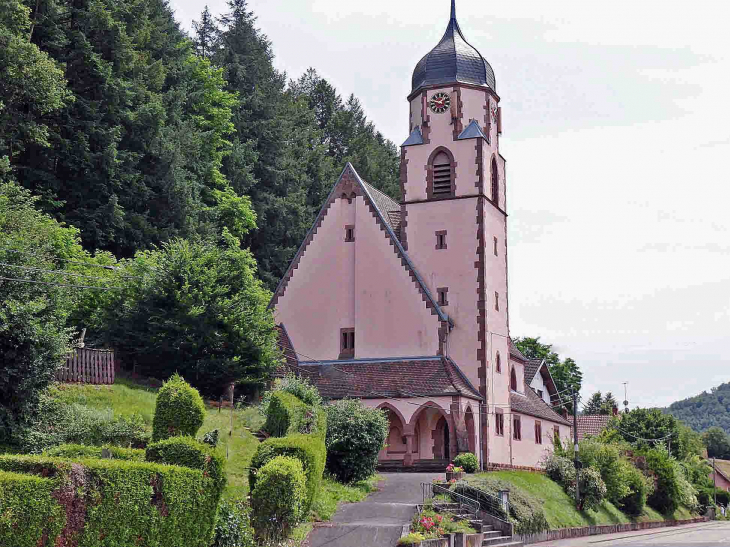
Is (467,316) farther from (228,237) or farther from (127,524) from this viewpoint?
(127,524)

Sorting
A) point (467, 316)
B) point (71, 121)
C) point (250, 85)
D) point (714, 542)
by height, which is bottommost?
point (714, 542)

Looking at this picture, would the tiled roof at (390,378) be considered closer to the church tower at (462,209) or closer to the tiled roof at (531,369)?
the church tower at (462,209)

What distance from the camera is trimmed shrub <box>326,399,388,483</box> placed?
36500mm

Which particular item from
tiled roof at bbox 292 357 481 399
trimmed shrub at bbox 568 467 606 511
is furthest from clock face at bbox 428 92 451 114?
trimmed shrub at bbox 568 467 606 511

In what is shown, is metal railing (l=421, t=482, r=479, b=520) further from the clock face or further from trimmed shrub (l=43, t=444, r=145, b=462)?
the clock face

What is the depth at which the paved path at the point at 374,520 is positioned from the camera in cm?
2770

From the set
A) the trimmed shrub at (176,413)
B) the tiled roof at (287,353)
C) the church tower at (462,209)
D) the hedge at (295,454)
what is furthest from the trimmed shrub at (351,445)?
the church tower at (462,209)

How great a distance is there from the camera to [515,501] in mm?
37031

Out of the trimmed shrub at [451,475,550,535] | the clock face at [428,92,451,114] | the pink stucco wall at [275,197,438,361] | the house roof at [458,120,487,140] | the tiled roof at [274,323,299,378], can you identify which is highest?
the clock face at [428,92,451,114]

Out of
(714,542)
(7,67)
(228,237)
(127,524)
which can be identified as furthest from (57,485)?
(228,237)

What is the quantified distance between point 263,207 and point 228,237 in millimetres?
8982

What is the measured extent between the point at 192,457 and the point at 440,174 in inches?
1292

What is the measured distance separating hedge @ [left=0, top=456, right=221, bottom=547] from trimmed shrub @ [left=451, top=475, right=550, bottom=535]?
14.6 meters

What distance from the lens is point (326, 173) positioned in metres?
80.8
